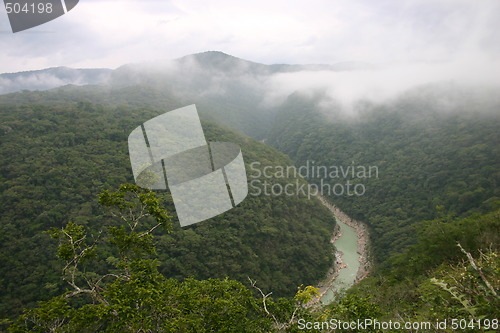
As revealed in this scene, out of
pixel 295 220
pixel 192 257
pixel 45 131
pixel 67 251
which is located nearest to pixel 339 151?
pixel 295 220

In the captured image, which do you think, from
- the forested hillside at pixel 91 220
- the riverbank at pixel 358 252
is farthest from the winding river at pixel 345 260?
the forested hillside at pixel 91 220

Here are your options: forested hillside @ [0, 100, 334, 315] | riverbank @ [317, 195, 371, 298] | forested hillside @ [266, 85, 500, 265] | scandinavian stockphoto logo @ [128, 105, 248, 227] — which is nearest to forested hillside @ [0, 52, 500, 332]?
forested hillside @ [0, 100, 334, 315]

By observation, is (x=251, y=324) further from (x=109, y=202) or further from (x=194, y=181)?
(x=194, y=181)

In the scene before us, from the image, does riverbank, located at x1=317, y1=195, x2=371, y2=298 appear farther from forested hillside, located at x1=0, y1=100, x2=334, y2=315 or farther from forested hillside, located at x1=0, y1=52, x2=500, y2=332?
forested hillside, located at x1=0, y1=100, x2=334, y2=315

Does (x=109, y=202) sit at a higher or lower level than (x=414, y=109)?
higher

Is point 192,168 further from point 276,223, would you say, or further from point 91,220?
point 91,220
